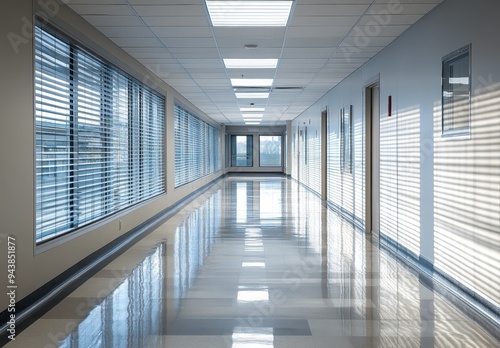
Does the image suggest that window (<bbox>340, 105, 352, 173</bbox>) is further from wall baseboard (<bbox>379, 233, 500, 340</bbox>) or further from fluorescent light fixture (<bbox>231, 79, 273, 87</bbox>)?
wall baseboard (<bbox>379, 233, 500, 340</bbox>)

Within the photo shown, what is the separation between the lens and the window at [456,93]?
5312 millimetres

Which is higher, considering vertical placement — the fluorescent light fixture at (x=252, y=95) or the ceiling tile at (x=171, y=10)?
the fluorescent light fixture at (x=252, y=95)

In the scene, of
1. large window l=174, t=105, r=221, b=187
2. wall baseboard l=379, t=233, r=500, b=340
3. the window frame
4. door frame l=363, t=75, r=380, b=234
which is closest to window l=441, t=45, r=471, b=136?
wall baseboard l=379, t=233, r=500, b=340

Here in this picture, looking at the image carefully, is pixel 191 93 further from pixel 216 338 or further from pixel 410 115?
pixel 216 338

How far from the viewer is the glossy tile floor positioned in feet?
13.2

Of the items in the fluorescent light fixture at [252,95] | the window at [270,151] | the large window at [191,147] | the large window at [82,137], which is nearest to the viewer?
the large window at [82,137]

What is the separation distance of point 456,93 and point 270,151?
32.0 metres

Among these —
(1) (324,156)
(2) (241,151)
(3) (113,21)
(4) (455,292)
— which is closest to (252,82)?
(1) (324,156)

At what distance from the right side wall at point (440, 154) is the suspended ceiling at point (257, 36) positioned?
424 mm

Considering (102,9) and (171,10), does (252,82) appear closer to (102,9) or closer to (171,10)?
(171,10)

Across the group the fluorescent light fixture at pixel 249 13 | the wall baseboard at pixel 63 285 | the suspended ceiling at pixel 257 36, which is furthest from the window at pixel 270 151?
the fluorescent light fixture at pixel 249 13

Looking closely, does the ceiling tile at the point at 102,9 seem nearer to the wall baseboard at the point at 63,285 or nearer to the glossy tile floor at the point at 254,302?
the wall baseboard at the point at 63,285

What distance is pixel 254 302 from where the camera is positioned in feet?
16.5

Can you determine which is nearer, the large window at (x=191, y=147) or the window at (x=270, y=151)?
the large window at (x=191, y=147)
